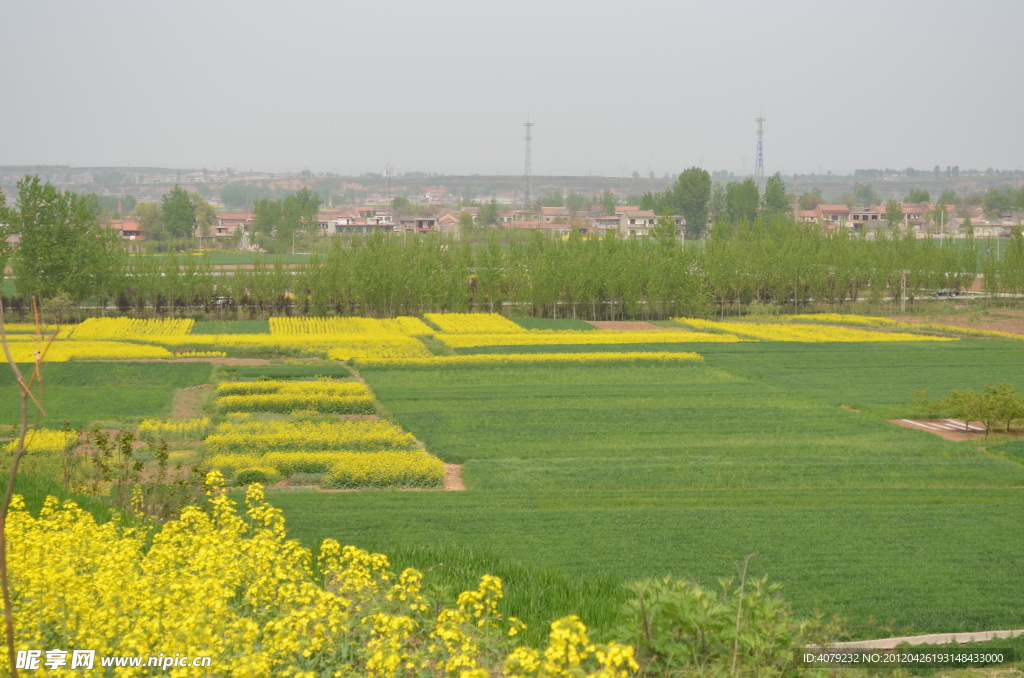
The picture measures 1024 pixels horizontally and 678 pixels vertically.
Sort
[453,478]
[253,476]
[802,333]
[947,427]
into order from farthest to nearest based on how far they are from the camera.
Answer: [802,333], [947,427], [453,478], [253,476]

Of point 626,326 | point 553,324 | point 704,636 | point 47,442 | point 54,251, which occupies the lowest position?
point 626,326

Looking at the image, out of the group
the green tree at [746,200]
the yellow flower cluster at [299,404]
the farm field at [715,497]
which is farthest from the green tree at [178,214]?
the yellow flower cluster at [299,404]

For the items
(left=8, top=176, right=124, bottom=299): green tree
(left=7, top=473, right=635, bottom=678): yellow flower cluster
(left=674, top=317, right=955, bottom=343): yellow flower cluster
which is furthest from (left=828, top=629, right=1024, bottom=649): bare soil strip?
(left=8, top=176, right=124, bottom=299): green tree

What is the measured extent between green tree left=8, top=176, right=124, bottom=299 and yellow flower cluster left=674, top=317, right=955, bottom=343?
3591 centimetres

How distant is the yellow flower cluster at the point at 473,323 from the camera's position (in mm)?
54219

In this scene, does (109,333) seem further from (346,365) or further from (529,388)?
(529,388)

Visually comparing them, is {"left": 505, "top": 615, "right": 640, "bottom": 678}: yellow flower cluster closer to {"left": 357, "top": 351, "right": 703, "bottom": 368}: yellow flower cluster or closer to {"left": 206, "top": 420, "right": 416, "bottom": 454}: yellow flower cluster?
{"left": 206, "top": 420, "right": 416, "bottom": 454}: yellow flower cluster

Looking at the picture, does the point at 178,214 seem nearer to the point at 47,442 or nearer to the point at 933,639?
the point at 47,442

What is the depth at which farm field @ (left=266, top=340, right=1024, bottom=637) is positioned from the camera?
14.5 metres

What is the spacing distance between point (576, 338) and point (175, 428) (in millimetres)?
26397

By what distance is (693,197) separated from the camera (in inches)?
5645

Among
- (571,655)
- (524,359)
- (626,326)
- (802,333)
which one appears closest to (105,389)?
(524,359)

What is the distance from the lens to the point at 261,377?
36.7 meters

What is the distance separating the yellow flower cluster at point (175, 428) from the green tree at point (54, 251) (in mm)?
33343
